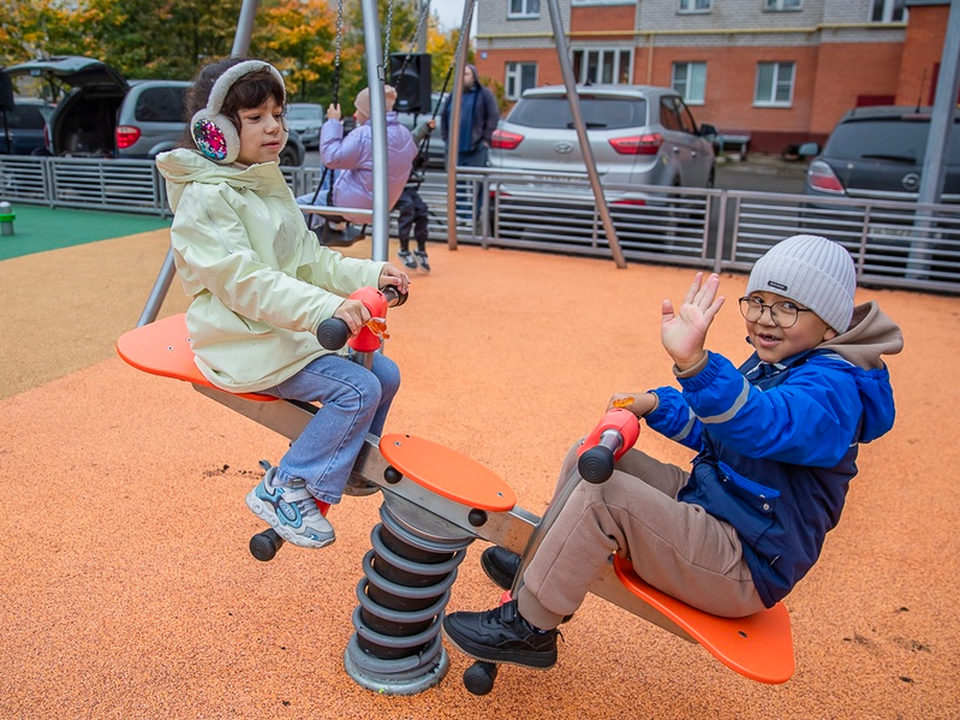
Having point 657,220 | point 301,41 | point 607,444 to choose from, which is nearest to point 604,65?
point 301,41

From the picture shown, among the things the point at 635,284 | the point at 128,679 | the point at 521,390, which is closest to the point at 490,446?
the point at 521,390

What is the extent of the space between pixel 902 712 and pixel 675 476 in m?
0.85

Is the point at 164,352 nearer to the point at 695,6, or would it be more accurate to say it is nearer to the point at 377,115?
the point at 377,115

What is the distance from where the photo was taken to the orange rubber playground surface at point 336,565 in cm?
217

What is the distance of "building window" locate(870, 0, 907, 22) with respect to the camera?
24.7 meters

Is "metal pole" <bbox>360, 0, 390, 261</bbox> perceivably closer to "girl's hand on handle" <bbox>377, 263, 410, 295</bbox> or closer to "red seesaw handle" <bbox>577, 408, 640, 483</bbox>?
"girl's hand on handle" <bbox>377, 263, 410, 295</bbox>

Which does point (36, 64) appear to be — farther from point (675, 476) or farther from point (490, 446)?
point (675, 476)

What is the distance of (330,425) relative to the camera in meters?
2.10

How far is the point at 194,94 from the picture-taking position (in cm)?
221

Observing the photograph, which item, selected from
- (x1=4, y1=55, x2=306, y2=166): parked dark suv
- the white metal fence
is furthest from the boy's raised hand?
(x1=4, y1=55, x2=306, y2=166): parked dark suv

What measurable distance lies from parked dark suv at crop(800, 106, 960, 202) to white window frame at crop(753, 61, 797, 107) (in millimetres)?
20631

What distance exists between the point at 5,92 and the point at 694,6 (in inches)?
890

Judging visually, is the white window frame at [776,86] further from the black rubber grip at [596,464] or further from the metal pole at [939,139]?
the black rubber grip at [596,464]

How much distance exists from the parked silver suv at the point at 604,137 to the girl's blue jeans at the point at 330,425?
5983 mm
